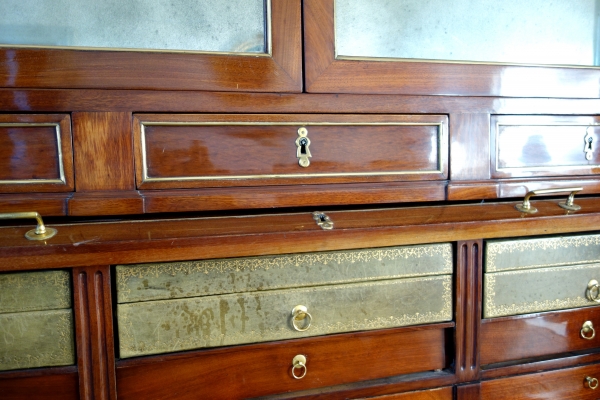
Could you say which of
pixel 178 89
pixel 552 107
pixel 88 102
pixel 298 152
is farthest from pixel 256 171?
pixel 552 107

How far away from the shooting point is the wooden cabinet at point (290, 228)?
599 mm

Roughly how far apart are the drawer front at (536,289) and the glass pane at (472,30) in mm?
397

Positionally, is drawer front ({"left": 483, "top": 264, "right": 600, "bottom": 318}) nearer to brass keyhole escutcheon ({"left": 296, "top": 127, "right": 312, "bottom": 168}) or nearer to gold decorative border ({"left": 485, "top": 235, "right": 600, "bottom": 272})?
gold decorative border ({"left": 485, "top": 235, "right": 600, "bottom": 272})

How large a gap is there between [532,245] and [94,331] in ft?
2.22

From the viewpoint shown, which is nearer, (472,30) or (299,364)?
(299,364)

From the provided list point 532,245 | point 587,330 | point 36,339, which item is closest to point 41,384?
point 36,339

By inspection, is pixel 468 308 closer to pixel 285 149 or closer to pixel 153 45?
pixel 285 149

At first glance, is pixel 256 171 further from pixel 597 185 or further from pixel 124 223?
pixel 597 185

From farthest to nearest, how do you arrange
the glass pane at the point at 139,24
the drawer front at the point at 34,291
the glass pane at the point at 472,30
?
the glass pane at the point at 472,30 → the glass pane at the point at 139,24 → the drawer front at the point at 34,291

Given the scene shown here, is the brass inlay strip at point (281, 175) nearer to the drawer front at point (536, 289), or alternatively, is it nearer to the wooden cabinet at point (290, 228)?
the wooden cabinet at point (290, 228)

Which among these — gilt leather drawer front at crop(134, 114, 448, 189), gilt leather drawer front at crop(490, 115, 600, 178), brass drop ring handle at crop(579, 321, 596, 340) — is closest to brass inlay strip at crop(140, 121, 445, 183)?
gilt leather drawer front at crop(134, 114, 448, 189)

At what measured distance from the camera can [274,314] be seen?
0.63m

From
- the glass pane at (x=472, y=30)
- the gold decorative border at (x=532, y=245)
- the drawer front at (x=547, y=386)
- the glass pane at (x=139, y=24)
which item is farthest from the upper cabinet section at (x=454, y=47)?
the drawer front at (x=547, y=386)

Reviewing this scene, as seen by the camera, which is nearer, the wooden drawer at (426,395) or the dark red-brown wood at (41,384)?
the dark red-brown wood at (41,384)
